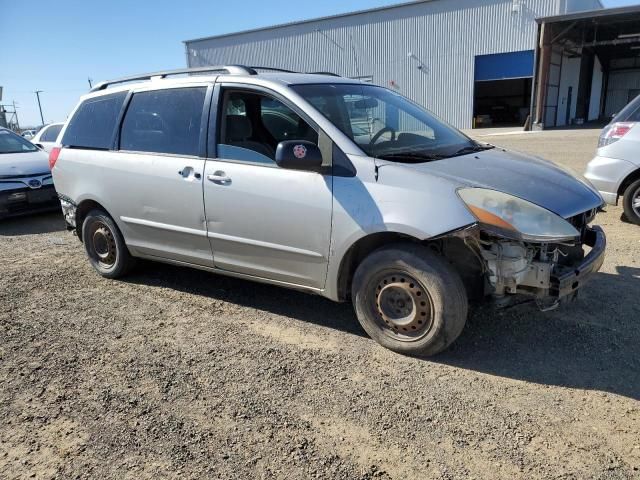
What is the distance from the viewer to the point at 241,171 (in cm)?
376

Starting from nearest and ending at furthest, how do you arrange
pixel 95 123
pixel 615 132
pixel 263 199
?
1. pixel 263 199
2. pixel 95 123
3. pixel 615 132

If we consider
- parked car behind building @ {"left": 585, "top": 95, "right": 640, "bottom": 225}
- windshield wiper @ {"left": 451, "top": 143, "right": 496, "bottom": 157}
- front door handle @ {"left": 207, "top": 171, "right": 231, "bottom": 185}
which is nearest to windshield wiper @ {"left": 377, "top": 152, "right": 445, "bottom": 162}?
windshield wiper @ {"left": 451, "top": 143, "right": 496, "bottom": 157}

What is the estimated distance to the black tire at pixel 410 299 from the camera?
10.3 ft

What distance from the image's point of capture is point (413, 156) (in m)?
3.47

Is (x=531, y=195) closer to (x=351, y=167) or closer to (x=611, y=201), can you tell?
(x=351, y=167)

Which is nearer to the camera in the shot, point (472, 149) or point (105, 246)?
point (472, 149)

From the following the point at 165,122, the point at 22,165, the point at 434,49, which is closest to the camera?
the point at 165,122

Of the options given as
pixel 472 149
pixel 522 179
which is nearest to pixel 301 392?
pixel 522 179

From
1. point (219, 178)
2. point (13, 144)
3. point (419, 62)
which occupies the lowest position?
point (13, 144)

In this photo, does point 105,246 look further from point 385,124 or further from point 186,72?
point 385,124

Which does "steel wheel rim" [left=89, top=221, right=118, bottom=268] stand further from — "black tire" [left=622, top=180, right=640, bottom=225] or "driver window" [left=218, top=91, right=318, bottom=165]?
"black tire" [left=622, top=180, right=640, bottom=225]

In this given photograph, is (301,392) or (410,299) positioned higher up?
(410,299)

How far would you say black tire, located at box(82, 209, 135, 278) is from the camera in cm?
485

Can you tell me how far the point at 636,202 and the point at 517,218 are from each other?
420cm
